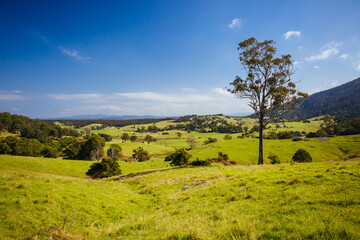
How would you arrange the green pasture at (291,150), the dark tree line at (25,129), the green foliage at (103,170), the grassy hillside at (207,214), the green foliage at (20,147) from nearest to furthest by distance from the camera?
the grassy hillside at (207,214)
the green foliage at (103,170)
the green foliage at (20,147)
the green pasture at (291,150)
the dark tree line at (25,129)

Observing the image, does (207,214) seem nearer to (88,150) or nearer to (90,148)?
(90,148)

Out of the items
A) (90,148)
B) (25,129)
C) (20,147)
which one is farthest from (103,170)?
(25,129)

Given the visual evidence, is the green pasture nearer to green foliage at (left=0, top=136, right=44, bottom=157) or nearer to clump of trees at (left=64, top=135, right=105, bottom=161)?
clump of trees at (left=64, top=135, right=105, bottom=161)

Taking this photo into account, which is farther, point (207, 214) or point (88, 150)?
point (88, 150)

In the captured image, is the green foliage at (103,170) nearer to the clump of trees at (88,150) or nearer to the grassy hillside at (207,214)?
the grassy hillside at (207,214)

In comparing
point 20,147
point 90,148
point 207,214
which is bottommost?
point 90,148

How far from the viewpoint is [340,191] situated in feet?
24.4

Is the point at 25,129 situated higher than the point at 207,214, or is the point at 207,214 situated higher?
the point at 207,214

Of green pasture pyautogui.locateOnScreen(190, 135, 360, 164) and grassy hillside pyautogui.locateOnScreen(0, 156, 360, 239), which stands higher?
grassy hillside pyautogui.locateOnScreen(0, 156, 360, 239)

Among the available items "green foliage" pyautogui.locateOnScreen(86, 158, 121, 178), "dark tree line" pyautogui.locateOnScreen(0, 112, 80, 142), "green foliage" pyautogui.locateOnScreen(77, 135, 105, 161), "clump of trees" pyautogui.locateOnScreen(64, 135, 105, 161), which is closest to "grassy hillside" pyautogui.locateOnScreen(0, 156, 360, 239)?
"green foliage" pyautogui.locateOnScreen(86, 158, 121, 178)

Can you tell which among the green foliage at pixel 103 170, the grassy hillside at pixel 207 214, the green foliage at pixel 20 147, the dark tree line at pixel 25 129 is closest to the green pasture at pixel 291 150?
the green foliage at pixel 103 170

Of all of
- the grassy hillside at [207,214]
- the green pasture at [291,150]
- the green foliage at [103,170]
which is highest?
the grassy hillside at [207,214]

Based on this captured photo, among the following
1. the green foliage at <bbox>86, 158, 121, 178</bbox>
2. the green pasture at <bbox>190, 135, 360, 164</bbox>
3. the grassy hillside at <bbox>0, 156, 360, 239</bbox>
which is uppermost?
the grassy hillside at <bbox>0, 156, 360, 239</bbox>

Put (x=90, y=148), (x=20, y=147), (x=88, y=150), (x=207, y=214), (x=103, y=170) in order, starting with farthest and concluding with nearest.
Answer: (x=88, y=150), (x=90, y=148), (x=20, y=147), (x=103, y=170), (x=207, y=214)
